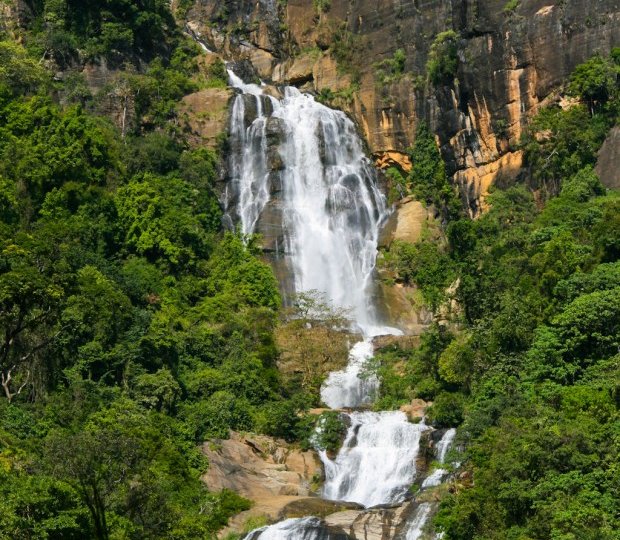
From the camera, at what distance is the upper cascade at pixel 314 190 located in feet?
201

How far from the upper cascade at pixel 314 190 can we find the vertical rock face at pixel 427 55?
93.9 inches

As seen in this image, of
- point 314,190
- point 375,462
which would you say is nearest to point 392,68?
point 314,190

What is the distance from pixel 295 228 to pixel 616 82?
55.6 feet

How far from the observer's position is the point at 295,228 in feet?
205

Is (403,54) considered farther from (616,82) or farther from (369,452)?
(369,452)

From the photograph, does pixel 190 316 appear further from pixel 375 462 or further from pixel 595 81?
pixel 595 81

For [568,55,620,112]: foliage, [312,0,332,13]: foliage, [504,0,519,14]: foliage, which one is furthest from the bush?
[312,0,332,13]: foliage

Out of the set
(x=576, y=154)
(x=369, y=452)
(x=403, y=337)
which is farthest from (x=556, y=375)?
(x=576, y=154)

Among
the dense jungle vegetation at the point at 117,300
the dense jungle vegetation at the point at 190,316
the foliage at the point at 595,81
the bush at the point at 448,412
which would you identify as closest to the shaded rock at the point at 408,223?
the dense jungle vegetation at the point at 190,316

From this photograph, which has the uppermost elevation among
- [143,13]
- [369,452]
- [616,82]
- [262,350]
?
[143,13]

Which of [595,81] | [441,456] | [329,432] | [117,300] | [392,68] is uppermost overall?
[392,68]

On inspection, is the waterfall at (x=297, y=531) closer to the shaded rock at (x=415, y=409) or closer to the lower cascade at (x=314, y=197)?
the shaded rock at (x=415, y=409)

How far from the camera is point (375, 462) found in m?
45.4

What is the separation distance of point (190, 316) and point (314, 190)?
45.4 ft
